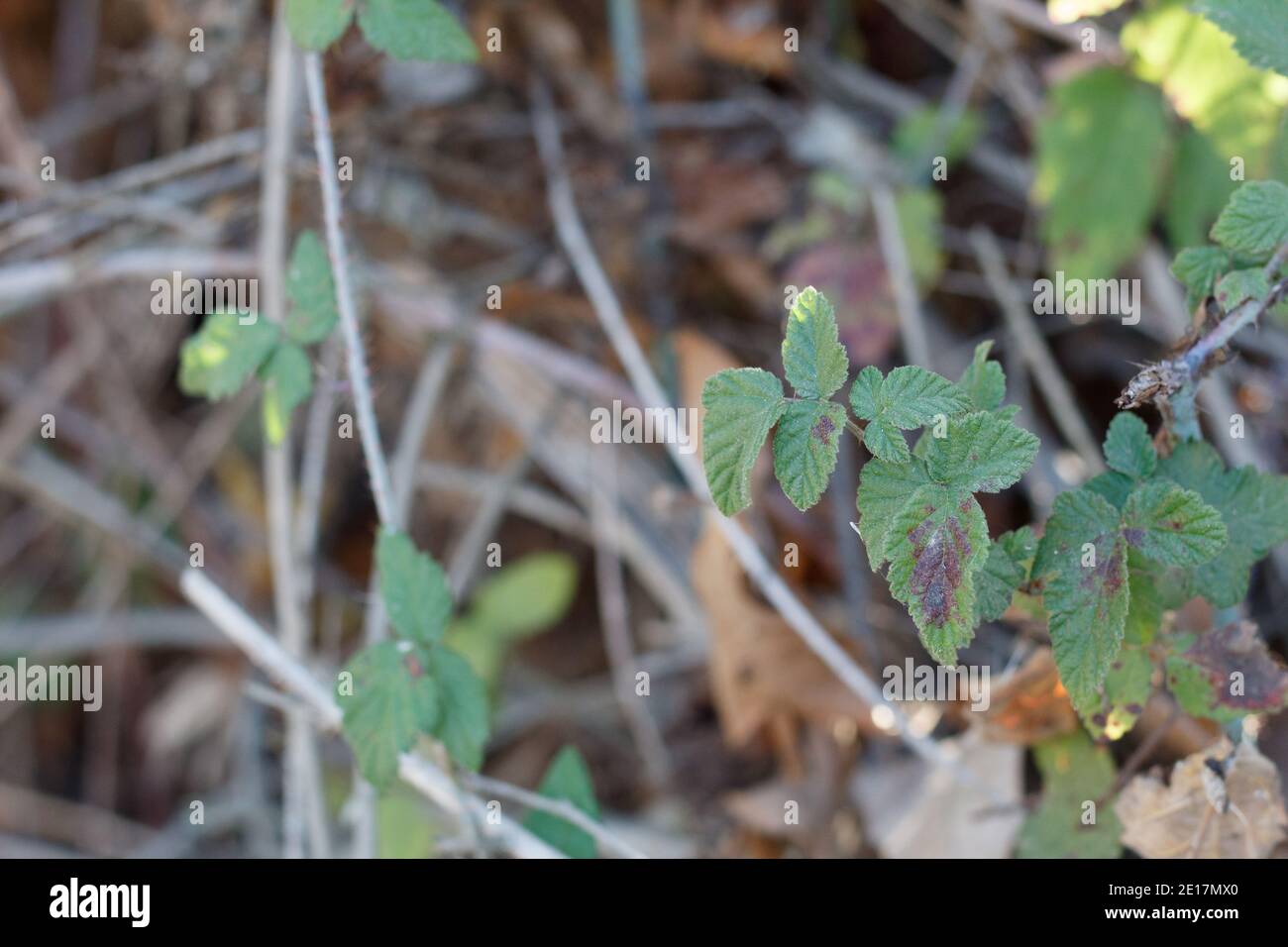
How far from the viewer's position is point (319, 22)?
1.54m

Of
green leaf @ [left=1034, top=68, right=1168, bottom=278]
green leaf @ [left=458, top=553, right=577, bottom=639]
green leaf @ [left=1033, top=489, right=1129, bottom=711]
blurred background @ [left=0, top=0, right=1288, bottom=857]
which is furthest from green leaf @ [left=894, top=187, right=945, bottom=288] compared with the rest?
green leaf @ [left=1033, top=489, right=1129, bottom=711]

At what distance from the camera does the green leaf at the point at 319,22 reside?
5.02 feet

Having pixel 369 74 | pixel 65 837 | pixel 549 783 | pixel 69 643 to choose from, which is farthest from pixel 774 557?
pixel 65 837

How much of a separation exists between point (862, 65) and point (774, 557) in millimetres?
1334

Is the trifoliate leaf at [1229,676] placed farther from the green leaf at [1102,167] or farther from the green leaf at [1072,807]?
the green leaf at [1102,167]

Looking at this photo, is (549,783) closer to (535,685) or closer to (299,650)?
(299,650)

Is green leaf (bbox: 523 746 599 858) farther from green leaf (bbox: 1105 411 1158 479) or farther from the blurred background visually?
green leaf (bbox: 1105 411 1158 479)

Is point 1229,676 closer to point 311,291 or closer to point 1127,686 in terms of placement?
point 1127,686

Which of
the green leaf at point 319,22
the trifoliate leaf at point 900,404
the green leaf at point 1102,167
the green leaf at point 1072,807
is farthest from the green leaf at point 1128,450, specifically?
the green leaf at point 319,22

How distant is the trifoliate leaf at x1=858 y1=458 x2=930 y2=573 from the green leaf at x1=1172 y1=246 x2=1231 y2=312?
1.38 feet

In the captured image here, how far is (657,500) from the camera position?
2127mm

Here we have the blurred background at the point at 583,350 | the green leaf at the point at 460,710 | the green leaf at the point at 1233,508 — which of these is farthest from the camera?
the blurred background at the point at 583,350

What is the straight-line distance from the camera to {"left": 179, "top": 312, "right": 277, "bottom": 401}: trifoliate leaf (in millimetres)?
1615

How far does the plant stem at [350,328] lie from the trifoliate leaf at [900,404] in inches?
28.9
